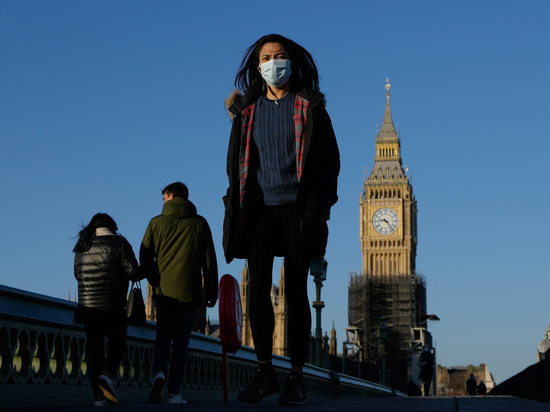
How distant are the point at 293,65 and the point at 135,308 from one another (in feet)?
7.37

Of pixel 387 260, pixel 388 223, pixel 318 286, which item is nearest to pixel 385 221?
pixel 388 223

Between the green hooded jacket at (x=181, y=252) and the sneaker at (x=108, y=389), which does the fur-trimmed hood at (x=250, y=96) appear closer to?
the green hooded jacket at (x=181, y=252)

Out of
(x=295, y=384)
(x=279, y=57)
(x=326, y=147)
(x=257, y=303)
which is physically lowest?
(x=295, y=384)

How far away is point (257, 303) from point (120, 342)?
1.90 m

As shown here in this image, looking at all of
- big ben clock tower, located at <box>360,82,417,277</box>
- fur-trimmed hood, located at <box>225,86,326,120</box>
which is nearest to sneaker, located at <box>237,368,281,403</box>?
fur-trimmed hood, located at <box>225,86,326,120</box>

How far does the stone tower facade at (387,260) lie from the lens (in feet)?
297

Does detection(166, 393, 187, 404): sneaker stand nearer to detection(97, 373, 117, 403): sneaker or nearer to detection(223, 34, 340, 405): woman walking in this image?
detection(97, 373, 117, 403): sneaker

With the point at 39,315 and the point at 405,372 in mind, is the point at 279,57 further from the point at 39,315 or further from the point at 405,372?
the point at 405,372

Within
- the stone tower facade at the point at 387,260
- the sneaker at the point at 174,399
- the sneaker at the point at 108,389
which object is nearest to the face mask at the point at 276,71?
the sneaker at the point at 108,389

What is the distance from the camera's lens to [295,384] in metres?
4.82

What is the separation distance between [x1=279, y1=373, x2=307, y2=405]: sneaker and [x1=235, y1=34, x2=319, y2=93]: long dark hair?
5.10ft

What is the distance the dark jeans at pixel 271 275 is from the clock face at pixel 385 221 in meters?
96.1

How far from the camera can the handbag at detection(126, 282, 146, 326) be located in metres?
6.39

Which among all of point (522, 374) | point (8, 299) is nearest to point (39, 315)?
point (8, 299)
